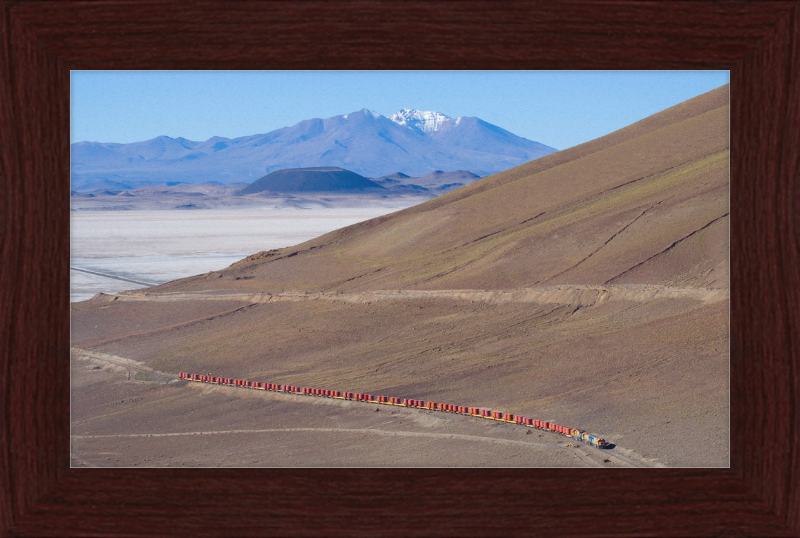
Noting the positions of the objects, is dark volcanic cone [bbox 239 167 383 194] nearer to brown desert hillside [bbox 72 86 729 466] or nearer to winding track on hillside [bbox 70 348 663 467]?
brown desert hillside [bbox 72 86 729 466]

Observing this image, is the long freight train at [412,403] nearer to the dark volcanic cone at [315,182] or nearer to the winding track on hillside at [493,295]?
the winding track on hillside at [493,295]

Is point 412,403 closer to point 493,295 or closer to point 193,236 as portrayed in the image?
point 493,295

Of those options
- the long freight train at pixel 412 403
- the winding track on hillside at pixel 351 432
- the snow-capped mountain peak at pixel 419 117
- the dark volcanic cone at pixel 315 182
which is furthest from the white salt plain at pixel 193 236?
the snow-capped mountain peak at pixel 419 117

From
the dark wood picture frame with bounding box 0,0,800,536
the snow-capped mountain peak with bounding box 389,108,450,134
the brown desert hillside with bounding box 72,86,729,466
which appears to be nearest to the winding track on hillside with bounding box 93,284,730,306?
the brown desert hillside with bounding box 72,86,729,466
